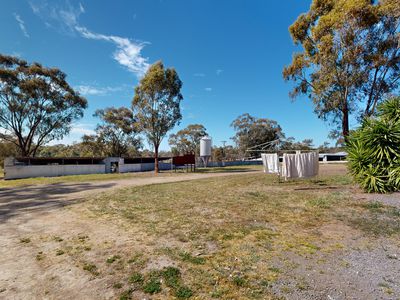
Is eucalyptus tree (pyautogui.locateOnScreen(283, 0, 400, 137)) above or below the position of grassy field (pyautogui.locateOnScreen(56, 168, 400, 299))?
above

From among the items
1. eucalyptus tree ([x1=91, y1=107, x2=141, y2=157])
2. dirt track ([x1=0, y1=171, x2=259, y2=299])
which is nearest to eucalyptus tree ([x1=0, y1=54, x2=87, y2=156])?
eucalyptus tree ([x1=91, y1=107, x2=141, y2=157])

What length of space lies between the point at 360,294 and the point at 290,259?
0.92 metres

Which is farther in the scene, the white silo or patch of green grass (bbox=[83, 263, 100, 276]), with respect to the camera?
the white silo

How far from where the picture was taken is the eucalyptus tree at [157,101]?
22297 millimetres

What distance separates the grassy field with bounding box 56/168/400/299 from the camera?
8.20 ft

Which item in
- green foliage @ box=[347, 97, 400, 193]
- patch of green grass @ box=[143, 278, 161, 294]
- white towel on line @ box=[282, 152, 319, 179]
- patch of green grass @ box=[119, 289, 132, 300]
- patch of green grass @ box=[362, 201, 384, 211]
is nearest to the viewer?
patch of green grass @ box=[119, 289, 132, 300]

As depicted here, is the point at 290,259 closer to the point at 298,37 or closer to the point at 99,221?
the point at 99,221

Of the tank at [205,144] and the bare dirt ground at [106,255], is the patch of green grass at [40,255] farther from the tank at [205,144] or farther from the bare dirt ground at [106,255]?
the tank at [205,144]

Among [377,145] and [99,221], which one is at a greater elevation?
[377,145]

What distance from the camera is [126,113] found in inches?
1419

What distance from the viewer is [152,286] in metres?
2.49

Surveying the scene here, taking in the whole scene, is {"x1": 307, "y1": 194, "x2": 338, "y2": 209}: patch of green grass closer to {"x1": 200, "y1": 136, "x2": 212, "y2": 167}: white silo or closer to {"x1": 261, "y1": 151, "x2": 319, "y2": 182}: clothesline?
{"x1": 261, "y1": 151, "x2": 319, "y2": 182}: clothesline

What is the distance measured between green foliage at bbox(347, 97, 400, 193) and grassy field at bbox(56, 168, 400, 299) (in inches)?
59.1

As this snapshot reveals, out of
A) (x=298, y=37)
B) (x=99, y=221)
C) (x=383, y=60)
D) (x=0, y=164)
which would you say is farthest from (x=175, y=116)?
(x=0, y=164)
